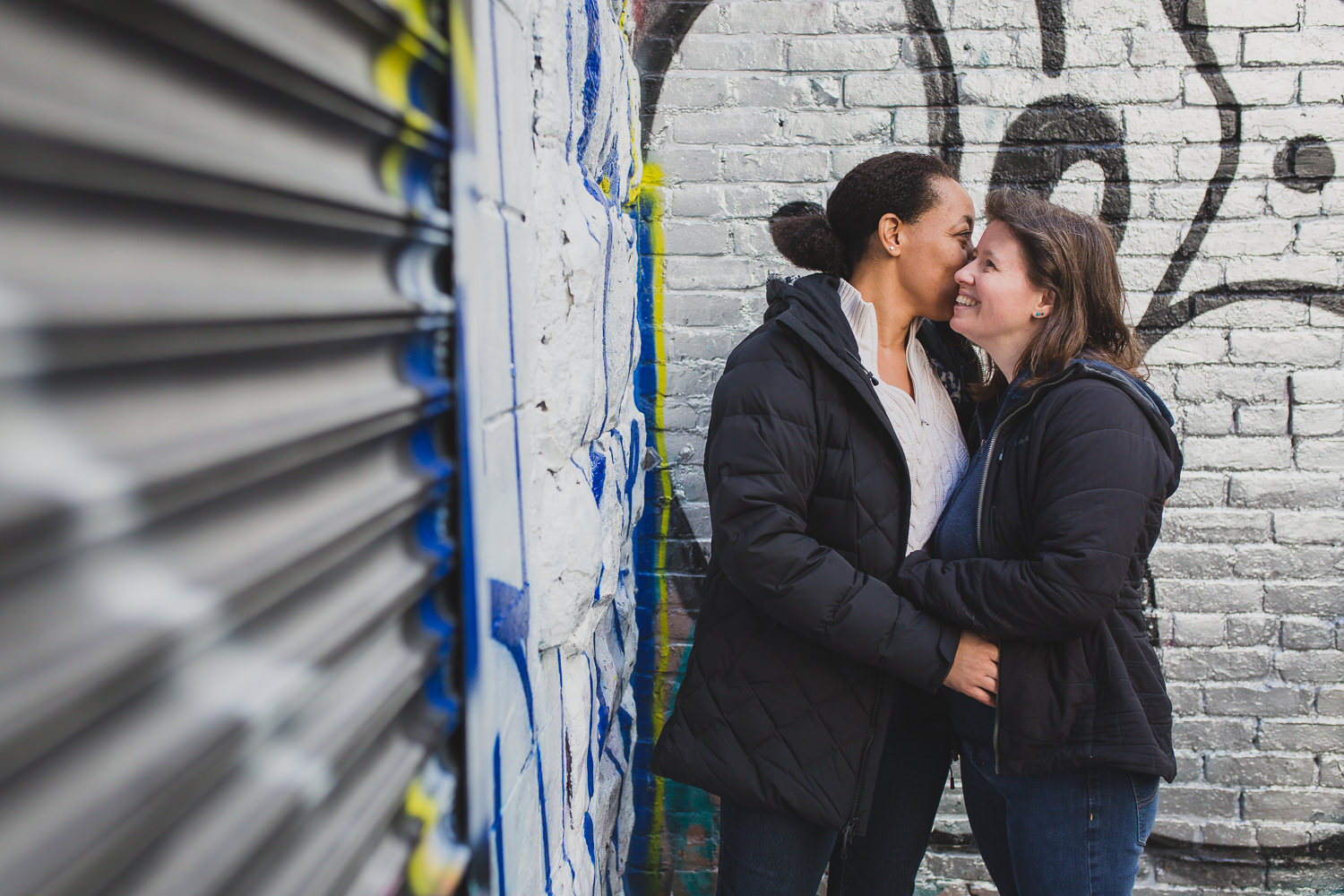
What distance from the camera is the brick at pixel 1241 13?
2.13m

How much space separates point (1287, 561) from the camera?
89.3 inches

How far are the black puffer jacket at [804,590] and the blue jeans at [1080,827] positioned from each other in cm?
28

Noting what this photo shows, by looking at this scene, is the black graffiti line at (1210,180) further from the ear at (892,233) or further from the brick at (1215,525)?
the ear at (892,233)

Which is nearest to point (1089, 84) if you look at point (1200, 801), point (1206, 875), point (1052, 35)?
point (1052, 35)

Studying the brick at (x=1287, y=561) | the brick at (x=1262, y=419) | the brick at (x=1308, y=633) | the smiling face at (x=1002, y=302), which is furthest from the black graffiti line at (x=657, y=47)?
the brick at (x=1308, y=633)

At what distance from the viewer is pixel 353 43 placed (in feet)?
2.03

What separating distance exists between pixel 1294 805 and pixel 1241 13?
2228 millimetres

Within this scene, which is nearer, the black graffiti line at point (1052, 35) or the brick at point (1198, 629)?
the black graffiti line at point (1052, 35)

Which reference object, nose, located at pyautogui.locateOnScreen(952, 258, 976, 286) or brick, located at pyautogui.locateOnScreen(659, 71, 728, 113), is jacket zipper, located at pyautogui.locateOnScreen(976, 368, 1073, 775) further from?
brick, located at pyautogui.locateOnScreen(659, 71, 728, 113)

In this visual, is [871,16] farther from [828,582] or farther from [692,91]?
[828,582]

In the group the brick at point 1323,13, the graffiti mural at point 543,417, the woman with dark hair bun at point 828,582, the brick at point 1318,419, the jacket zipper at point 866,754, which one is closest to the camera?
the graffiti mural at point 543,417

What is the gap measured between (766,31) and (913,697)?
5.84ft

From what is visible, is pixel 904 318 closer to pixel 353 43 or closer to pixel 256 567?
pixel 353 43

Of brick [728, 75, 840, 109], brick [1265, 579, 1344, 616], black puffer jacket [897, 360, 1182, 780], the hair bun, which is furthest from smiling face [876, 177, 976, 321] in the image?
brick [1265, 579, 1344, 616]
